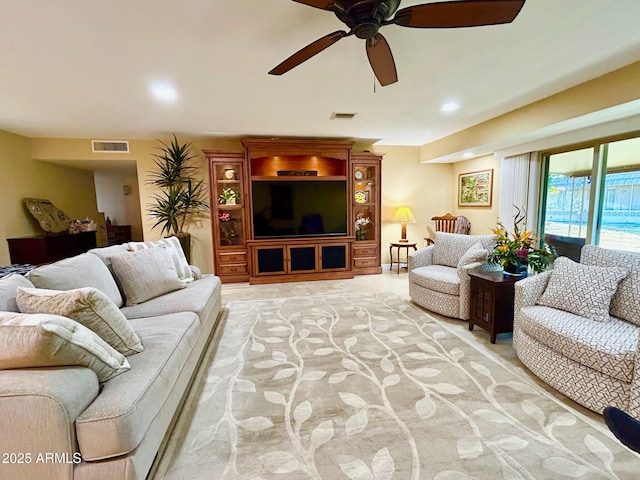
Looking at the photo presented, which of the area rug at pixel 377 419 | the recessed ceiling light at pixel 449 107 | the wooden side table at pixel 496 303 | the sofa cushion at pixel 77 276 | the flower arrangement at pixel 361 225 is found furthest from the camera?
the flower arrangement at pixel 361 225

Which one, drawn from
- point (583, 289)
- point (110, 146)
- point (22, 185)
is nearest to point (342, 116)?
point (583, 289)

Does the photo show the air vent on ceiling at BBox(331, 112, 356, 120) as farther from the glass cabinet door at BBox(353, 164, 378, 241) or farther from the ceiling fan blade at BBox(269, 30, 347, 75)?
the ceiling fan blade at BBox(269, 30, 347, 75)

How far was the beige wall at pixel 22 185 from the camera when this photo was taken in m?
4.12

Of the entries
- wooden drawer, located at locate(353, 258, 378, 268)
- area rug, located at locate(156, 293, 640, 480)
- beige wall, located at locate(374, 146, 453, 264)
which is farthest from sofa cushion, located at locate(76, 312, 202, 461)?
beige wall, located at locate(374, 146, 453, 264)

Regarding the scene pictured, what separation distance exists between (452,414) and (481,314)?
1.34 m

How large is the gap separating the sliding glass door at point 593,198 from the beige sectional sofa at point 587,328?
57.8 inches

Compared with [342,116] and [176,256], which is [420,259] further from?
[176,256]

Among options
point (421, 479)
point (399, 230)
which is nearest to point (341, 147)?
point (399, 230)

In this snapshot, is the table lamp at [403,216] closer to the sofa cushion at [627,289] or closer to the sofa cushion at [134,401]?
the sofa cushion at [627,289]

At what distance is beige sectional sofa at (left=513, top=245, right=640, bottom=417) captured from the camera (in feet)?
5.46

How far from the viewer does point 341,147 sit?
4.95m

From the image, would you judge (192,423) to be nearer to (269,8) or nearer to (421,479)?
(421,479)

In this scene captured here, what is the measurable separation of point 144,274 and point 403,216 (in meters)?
4.38

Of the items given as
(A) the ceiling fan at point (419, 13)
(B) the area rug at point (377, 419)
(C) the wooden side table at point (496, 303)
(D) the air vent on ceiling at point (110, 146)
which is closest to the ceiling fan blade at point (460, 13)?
(A) the ceiling fan at point (419, 13)
